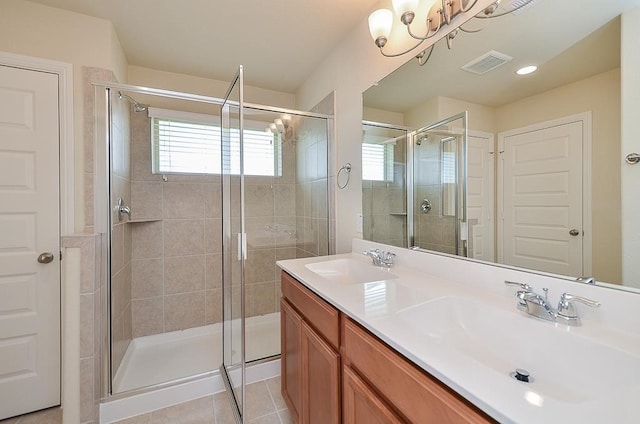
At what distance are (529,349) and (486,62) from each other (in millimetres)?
1082

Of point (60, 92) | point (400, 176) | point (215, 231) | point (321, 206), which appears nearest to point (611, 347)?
point (400, 176)

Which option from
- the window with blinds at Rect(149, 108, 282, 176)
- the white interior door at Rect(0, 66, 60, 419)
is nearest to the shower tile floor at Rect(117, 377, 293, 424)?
the white interior door at Rect(0, 66, 60, 419)

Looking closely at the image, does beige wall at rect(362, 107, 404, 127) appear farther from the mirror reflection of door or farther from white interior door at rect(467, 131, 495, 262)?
the mirror reflection of door

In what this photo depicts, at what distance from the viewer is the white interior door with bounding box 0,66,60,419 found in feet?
5.08

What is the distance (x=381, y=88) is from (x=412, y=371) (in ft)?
5.11

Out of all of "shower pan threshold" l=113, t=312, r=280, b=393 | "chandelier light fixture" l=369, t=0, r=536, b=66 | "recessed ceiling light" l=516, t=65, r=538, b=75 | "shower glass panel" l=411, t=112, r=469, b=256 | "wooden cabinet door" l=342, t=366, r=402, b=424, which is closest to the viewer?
"wooden cabinet door" l=342, t=366, r=402, b=424

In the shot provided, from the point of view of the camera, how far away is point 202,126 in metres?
2.43

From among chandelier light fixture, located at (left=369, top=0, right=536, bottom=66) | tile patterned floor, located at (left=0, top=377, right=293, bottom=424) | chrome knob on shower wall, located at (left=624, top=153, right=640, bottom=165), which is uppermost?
chandelier light fixture, located at (left=369, top=0, right=536, bottom=66)

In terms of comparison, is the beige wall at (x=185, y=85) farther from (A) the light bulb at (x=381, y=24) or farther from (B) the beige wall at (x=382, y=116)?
(A) the light bulb at (x=381, y=24)

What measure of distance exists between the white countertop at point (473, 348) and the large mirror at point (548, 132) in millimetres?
136

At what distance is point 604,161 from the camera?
0.78 m

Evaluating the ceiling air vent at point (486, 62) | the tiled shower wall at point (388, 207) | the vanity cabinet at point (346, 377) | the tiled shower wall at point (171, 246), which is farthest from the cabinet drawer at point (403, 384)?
the tiled shower wall at point (171, 246)

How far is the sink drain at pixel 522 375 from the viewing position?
68 centimetres

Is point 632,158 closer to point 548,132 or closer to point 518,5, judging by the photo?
point 548,132
